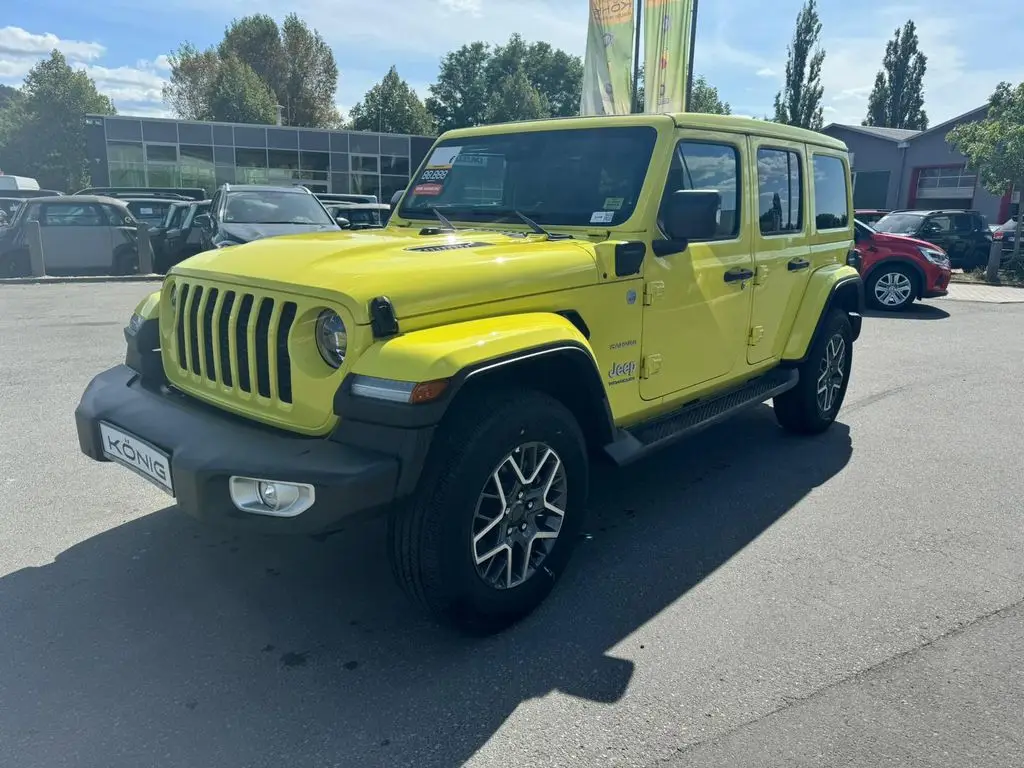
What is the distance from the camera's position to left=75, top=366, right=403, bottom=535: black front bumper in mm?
2467

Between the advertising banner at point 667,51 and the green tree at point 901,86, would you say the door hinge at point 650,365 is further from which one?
the green tree at point 901,86

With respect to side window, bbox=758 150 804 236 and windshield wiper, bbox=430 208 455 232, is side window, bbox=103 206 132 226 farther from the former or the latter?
side window, bbox=758 150 804 236

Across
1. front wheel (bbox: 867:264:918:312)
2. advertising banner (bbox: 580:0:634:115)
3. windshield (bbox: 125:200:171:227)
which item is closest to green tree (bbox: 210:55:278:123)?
windshield (bbox: 125:200:171:227)

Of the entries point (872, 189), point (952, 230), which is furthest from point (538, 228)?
point (872, 189)

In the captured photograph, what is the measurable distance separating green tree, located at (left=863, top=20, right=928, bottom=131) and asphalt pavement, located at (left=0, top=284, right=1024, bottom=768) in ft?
187

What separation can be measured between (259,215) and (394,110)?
153ft

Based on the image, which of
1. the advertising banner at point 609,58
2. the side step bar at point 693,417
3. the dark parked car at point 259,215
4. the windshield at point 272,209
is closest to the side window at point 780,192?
the side step bar at point 693,417

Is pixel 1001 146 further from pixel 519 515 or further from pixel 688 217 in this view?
pixel 519 515

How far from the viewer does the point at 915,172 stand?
33.9m

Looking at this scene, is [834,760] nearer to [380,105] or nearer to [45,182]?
[380,105]

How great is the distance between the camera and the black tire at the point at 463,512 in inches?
104

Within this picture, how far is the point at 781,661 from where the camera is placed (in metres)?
2.85

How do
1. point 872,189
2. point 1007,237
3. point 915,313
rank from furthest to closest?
1. point 872,189
2. point 1007,237
3. point 915,313

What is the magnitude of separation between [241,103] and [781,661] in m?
54.7
